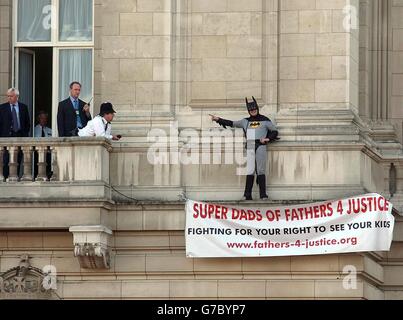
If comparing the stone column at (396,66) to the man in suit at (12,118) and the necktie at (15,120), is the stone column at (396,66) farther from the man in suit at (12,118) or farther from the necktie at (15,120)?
the necktie at (15,120)

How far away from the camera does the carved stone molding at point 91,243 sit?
46.9 metres

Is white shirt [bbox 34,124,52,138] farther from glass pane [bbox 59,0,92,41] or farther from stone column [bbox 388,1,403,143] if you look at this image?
stone column [bbox 388,1,403,143]

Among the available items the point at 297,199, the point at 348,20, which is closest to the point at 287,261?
the point at 297,199

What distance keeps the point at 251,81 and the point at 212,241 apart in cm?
307

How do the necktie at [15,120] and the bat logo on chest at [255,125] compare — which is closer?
the bat logo on chest at [255,125]

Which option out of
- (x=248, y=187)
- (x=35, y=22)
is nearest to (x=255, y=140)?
(x=248, y=187)

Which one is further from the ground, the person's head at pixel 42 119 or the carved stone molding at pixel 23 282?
the person's head at pixel 42 119

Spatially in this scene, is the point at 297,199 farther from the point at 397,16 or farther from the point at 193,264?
the point at 397,16

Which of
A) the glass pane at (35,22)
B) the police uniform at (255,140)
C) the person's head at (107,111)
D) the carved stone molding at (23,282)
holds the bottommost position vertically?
the carved stone molding at (23,282)

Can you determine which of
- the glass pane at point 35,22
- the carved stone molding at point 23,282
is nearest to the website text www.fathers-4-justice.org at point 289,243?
the carved stone molding at point 23,282

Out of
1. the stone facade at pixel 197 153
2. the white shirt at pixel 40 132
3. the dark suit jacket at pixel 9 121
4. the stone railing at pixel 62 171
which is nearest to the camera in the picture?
the stone railing at pixel 62 171

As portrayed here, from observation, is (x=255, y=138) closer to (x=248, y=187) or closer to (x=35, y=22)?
(x=248, y=187)

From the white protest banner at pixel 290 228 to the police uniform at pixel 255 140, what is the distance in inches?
19.8

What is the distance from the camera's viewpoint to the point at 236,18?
48.4 meters
